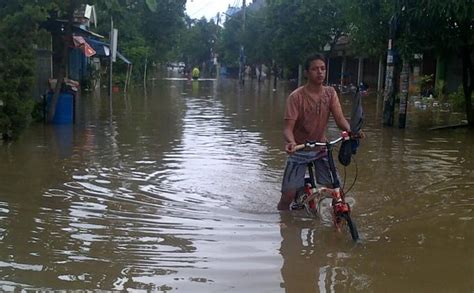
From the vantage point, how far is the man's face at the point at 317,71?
6.00m

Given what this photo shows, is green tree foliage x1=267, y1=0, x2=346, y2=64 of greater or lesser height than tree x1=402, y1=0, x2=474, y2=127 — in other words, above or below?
above

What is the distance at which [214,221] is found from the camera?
21.8 ft

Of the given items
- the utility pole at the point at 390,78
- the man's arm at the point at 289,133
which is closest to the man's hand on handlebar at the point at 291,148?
the man's arm at the point at 289,133

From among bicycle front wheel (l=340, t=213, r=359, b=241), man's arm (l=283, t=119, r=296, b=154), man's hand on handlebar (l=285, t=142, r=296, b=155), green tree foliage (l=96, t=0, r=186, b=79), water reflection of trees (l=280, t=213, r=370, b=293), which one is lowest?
water reflection of trees (l=280, t=213, r=370, b=293)

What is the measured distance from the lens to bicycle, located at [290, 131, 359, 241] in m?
5.78

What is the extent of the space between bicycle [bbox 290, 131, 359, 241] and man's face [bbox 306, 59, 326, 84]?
0.62 metres

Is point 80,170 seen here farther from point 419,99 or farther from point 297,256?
point 419,99

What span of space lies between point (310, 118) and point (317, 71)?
486 mm

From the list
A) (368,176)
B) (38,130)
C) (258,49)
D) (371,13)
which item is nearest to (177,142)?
(38,130)

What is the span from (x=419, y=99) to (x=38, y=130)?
17.2 metres

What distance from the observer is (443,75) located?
30.0 m

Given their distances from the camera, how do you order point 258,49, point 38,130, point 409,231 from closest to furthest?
point 409,231, point 38,130, point 258,49

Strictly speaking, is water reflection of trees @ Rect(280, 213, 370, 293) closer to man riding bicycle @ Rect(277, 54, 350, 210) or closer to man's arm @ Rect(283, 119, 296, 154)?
man riding bicycle @ Rect(277, 54, 350, 210)

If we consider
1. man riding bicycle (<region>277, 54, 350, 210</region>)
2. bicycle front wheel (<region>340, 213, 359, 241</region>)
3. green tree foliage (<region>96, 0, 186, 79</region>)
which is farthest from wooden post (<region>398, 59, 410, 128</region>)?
green tree foliage (<region>96, 0, 186, 79</region>)
